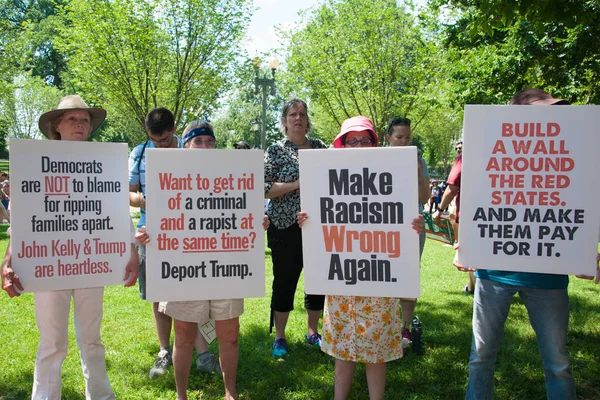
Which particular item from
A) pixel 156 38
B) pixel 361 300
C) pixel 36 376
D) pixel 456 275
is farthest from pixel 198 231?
pixel 156 38

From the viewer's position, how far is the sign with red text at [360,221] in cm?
298

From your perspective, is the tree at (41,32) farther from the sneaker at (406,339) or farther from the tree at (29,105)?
the sneaker at (406,339)

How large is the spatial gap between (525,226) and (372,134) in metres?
1.14

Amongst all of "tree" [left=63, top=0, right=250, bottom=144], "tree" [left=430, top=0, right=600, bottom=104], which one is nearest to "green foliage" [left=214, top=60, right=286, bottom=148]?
"tree" [left=63, top=0, right=250, bottom=144]

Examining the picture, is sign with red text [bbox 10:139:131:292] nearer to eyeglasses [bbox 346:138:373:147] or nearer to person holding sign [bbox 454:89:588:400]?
A: eyeglasses [bbox 346:138:373:147]

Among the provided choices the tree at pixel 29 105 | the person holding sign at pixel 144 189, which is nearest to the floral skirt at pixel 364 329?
the person holding sign at pixel 144 189

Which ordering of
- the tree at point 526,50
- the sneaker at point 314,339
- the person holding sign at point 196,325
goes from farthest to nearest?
the tree at point 526,50
the sneaker at point 314,339
the person holding sign at point 196,325

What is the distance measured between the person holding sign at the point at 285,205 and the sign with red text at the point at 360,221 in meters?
0.94

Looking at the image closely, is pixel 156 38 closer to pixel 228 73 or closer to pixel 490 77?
pixel 228 73

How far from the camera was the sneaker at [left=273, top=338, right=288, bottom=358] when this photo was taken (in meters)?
4.34

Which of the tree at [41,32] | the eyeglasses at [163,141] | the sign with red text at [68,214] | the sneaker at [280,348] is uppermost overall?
the tree at [41,32]

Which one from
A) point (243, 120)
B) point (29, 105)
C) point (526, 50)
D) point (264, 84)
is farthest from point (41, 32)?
point (526, 50)

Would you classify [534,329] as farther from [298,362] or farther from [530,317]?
[298,362]

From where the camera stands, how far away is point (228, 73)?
1842 cm
